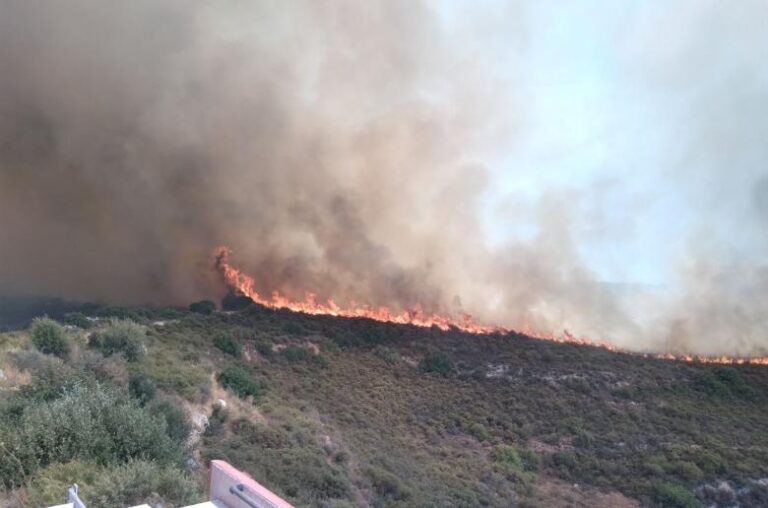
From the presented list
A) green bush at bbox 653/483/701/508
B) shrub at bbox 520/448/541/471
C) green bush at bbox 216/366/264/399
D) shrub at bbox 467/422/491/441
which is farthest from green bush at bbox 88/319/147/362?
green bush at bbox 653/483/701/508

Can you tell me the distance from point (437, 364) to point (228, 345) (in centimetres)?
762

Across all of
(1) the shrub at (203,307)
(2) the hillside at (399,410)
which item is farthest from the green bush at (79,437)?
(1) the shrub at (203,307)

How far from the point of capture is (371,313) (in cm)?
2678

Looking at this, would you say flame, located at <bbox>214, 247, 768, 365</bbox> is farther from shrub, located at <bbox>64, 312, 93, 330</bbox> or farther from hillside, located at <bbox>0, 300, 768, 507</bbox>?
shrub, located at <bbox>64, 312, 93, 330</bbox>

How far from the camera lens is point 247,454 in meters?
12.1

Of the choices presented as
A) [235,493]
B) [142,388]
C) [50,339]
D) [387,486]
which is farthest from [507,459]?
[235,493]

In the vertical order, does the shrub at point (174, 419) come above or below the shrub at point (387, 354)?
below

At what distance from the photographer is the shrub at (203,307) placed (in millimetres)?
24188

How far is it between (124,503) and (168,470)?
0.78 m

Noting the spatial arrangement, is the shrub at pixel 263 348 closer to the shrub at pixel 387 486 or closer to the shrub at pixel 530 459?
the shrub at pixel 387 486

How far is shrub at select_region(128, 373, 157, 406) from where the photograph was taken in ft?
37.0

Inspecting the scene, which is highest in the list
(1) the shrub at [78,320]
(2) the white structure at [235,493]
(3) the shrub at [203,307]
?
(3) the shrub at [203,307]

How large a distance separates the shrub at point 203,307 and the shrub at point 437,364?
27.1ft

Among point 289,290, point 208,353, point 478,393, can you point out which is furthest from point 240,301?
point 478,393
